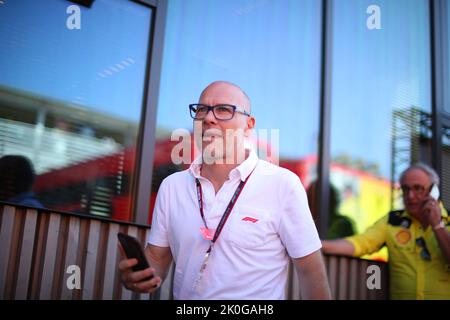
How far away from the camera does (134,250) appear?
7.30 feet

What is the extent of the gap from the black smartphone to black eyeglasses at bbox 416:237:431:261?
2903mm

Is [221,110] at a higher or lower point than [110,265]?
higher

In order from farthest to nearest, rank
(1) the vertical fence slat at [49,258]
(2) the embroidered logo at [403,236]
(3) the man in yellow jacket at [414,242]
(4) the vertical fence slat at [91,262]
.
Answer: (2) the embroidered logo at [403,236] → (3) the man in yellow jacket at [414,242] → (4) the vertical fence slat at [91,262] → (1) the vertical fence slat at [49,258]

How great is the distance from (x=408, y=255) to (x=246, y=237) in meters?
2.52

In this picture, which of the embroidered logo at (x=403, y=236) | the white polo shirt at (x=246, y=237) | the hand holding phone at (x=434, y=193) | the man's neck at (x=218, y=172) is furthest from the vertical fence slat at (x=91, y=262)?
the hand holding phone at (x=434, y=193)

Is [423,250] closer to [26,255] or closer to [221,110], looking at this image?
[221,110]

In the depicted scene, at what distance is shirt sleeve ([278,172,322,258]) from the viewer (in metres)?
2.45

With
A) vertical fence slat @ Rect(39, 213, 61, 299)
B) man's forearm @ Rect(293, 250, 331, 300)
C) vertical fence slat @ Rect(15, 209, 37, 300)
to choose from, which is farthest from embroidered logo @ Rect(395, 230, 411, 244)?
vertical fence slat @ Rect(15, 209, 37, 300)

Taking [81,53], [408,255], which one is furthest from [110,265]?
[408,255]

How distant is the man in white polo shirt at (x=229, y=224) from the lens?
2.45 metres

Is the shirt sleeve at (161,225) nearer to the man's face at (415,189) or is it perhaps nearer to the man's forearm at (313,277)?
the man's forearm at (313,277)

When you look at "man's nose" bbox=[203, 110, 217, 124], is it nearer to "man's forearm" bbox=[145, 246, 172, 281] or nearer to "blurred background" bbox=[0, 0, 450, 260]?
"man's forearm" bbox=[145, 246, 172, 281]

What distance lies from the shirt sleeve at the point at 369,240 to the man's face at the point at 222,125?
2.30m

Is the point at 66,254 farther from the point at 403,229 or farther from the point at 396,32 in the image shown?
the point at 396,32
